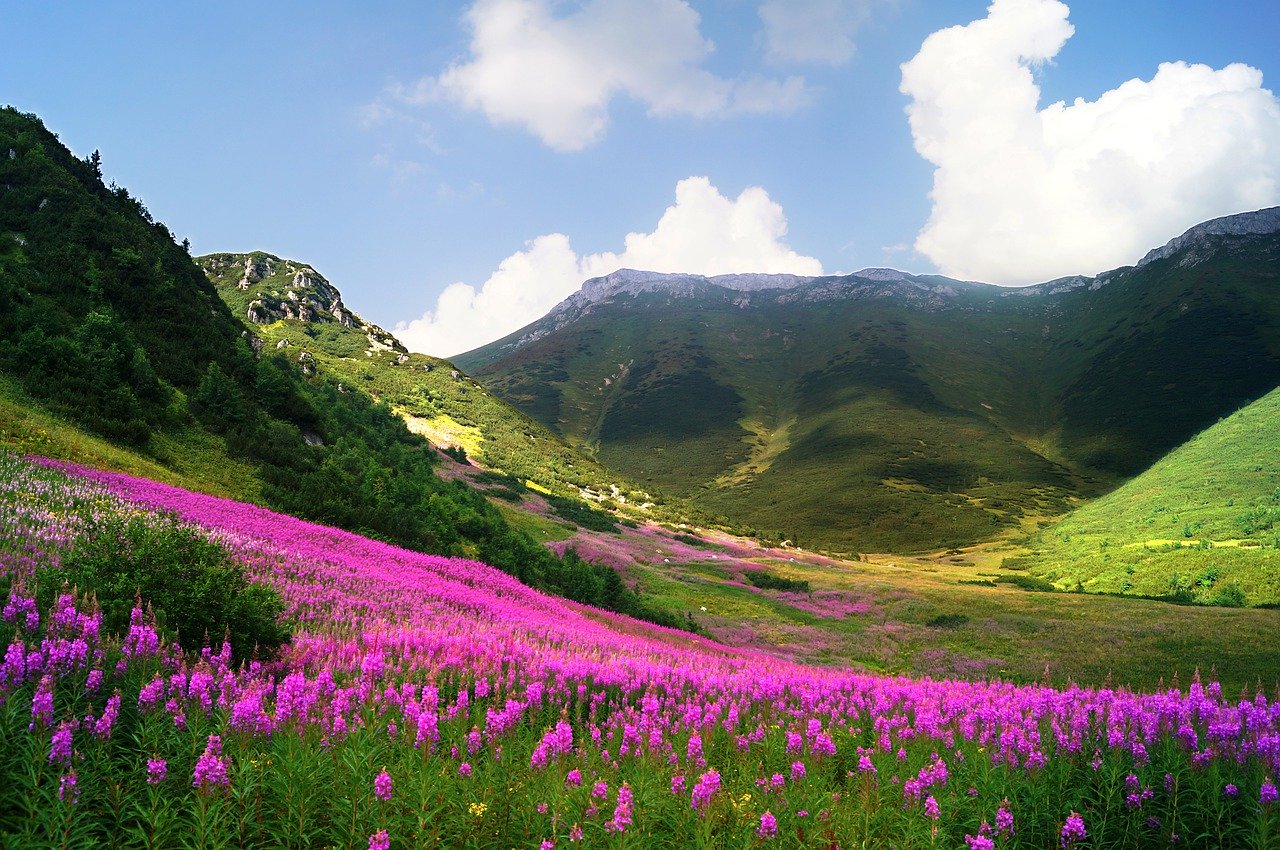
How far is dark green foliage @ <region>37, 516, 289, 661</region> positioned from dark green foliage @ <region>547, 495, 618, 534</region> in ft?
139

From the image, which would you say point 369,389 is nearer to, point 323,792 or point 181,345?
point 181,345

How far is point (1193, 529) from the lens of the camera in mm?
58000

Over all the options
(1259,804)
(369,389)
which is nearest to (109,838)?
(1259,804)

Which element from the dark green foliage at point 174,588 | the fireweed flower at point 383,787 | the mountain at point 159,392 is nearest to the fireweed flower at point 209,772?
the fireweed flower at point 383,787

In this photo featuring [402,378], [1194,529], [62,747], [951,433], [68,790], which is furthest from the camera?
[951,433]

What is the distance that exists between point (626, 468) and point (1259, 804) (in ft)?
475

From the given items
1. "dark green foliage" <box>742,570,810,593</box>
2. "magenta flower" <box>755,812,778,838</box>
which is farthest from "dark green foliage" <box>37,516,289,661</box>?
"dark green foliage" <box>742,570,810,593</box>

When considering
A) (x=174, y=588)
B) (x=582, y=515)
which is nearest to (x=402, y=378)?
(x=582, y=515)

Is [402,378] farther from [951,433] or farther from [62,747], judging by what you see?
[951,433]

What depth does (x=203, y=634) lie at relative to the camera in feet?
19.9

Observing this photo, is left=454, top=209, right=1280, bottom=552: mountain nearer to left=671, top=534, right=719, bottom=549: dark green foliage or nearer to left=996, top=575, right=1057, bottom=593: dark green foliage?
left=671, top=534, right=719, bottom=549: dark green foliage

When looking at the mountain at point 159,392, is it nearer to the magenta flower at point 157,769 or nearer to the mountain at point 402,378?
the magenta flower at point 157,769

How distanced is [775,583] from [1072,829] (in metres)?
38.0

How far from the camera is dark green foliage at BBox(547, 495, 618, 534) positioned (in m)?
50.6
